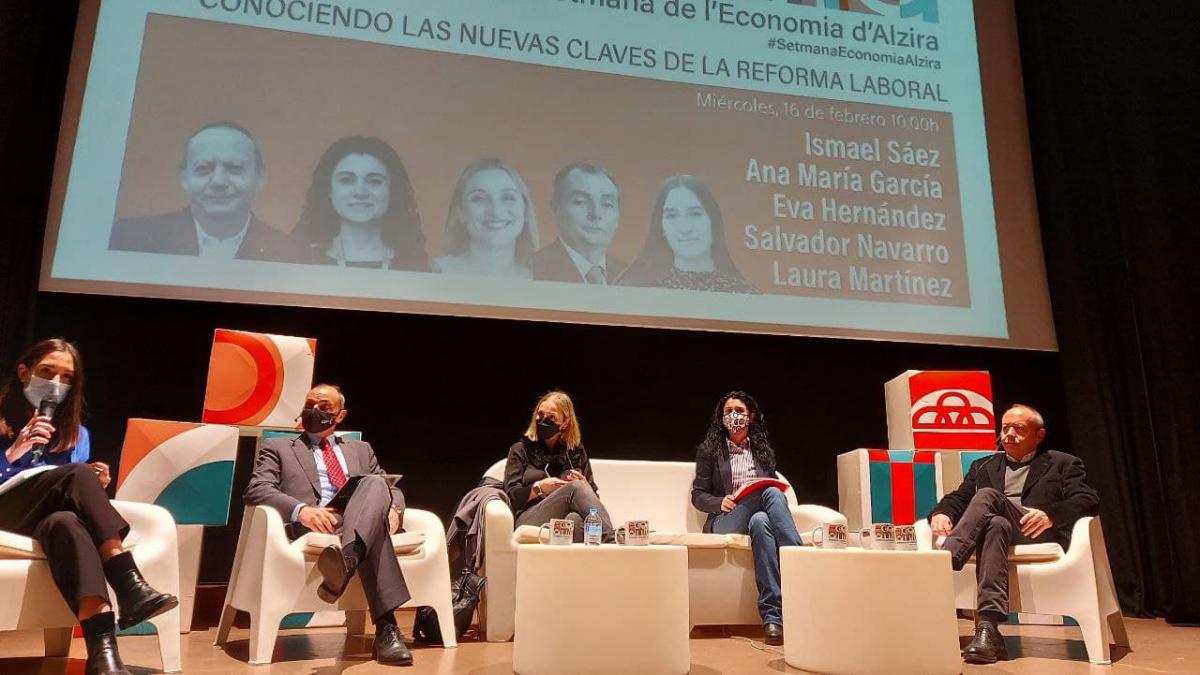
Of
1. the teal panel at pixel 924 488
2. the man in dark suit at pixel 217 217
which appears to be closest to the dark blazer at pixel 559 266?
the man in dark suit at pixel 217 217

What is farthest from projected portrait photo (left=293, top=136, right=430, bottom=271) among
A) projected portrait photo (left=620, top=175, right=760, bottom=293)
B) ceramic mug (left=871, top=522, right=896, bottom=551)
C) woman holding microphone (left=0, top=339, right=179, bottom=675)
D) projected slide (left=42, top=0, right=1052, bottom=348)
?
ceramic mug (left=871, top=522, right=896, bottom=551)

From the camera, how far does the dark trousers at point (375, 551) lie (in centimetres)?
248

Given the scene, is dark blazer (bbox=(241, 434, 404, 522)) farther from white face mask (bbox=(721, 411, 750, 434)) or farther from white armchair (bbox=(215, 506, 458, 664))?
white face mask (bbox=(721, 411, 750, 434))

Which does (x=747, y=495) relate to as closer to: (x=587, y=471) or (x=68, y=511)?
(x=587, y=471)

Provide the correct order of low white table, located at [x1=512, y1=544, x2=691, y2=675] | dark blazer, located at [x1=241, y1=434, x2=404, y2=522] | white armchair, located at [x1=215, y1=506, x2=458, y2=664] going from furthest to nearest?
1. dark blazer, located at [x1=241, y1=434, x2=404, y2=522]
2. white armchair, located at [x1=215, y1=506, x2=458, y2=664]
3. low white table, located at [x1=512, y1=544, x2=691, y2=675]

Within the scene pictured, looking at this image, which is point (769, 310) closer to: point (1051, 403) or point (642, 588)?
point (1051, 403)

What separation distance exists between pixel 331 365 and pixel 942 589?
9.51 ft

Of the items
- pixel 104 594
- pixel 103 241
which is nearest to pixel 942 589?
pixel 104 594

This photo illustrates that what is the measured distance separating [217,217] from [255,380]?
32.4 inches

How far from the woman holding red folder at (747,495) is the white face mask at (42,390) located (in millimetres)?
2292

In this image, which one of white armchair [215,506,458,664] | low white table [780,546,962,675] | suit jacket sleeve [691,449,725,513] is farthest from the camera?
suit jacket sleeve [691,449,725,513]

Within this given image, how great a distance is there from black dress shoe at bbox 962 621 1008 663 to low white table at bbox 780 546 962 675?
1.35 feet

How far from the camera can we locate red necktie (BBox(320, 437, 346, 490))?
116 inches

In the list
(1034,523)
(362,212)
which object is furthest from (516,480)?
(1034,523)
